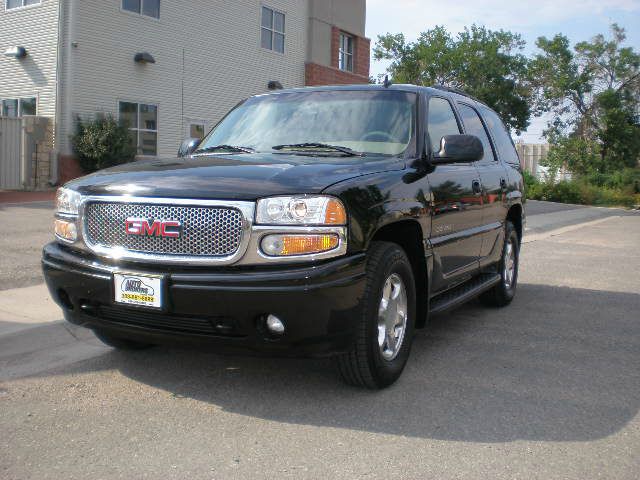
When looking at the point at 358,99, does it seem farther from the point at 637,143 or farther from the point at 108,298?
the point at 637,143

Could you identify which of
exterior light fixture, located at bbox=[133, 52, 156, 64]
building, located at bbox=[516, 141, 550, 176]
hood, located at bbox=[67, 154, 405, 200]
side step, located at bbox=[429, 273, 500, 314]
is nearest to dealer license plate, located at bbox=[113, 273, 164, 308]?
hood, located at bbox=[67, 154, 405, 200]

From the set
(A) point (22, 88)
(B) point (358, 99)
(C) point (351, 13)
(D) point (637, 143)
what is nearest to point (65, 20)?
(A) point (22, 88)

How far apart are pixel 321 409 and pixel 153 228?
1.33 m

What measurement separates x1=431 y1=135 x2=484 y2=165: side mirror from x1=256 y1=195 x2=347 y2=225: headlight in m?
1.39

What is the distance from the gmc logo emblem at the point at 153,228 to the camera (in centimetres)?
385

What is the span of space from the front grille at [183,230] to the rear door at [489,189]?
112 inches

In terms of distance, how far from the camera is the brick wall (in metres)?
Result: 26.0

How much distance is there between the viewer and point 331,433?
3.71 m

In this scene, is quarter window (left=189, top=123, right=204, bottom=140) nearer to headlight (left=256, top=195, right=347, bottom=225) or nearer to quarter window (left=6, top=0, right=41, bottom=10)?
quarter window (left=6, top=0, right=41, bottom=10)

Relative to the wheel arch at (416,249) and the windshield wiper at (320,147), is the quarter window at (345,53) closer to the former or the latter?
the windshield wiper at (320,147)

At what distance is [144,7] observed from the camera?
777 inches

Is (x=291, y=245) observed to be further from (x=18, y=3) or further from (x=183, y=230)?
(x=18, y=3)

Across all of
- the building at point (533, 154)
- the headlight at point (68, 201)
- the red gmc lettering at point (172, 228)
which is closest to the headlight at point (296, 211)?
the red gmc lettering at point (172, 228)

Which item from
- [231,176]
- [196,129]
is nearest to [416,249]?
[231,176]
